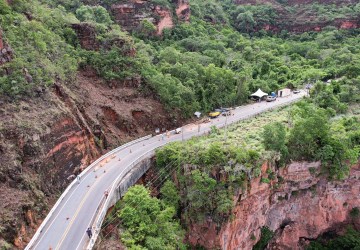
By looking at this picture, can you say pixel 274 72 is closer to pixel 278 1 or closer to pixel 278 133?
pixel 278 133

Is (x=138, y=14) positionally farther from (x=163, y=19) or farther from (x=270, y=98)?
(x=270, y=98)

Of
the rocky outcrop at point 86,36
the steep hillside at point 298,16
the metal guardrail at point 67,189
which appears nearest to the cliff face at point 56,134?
the metal guardrail at point 67,189

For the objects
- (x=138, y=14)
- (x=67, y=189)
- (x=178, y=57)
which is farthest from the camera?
(x=138, y=14)

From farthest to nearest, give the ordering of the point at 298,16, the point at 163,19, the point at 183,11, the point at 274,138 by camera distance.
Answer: the point at 298,16 → the point at 183,11 → the point at 163,19 → the point at 274,138

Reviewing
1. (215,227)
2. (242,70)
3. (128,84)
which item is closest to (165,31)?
(242,70)

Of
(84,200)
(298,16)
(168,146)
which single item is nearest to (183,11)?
(298,16)

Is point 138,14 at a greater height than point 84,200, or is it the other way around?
point 138,14
